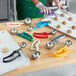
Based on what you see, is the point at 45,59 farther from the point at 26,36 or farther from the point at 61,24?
the point at 61,24

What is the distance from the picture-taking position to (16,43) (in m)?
1.10

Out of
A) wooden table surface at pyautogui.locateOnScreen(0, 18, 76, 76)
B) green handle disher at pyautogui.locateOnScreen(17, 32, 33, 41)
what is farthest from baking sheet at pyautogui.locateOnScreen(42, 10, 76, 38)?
green handle disher at pyautogui.locateOnScreen(17, 32, 33, 41)

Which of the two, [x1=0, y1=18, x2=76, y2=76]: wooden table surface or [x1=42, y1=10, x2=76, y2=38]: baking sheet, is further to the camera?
[x1=42, y1=10, x2=76, y2=38]: baking sheet

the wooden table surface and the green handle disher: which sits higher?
the green handle disher

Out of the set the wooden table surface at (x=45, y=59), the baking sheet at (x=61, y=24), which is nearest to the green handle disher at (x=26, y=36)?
the wooden table surface at (x=45, y=59)

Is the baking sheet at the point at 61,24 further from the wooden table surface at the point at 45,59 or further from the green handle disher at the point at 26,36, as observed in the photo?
the green handle disher at the point at 26,36

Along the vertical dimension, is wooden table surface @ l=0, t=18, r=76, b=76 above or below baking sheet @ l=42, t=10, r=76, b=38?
below

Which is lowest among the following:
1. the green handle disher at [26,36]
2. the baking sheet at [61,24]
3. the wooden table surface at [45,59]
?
the wooden table surface at [45,59]

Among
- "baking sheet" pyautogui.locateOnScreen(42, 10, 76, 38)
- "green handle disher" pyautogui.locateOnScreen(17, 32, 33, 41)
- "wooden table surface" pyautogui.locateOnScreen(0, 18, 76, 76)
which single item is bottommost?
"wooden table surface" pyautogui.locateOnScreen(0, 18, 76, 76)

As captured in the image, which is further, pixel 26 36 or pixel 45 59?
pixel 26 36

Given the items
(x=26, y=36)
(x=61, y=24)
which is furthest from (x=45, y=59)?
(x=61, y=24)

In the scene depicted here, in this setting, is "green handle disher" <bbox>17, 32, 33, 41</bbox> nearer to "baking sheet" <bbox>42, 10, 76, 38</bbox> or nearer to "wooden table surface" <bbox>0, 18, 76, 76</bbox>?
"wooden table surface" <bbox>0, 18, 76, 76</bbox>

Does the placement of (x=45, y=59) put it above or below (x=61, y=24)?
below

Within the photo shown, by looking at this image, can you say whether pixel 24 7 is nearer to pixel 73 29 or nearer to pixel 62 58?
pixel 73 29
